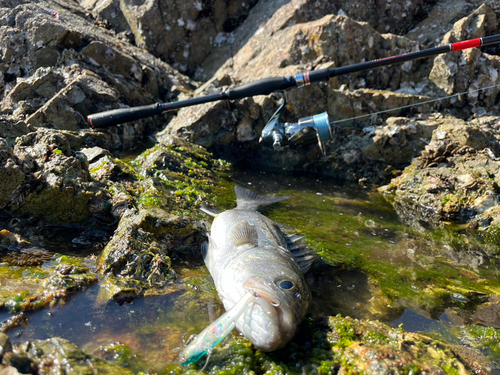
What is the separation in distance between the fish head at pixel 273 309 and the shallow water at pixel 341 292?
2.01 ft

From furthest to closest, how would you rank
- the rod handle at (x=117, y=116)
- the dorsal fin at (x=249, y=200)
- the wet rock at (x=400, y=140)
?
the wet rock at (x=400, y=140) < the rod handle at (x=117, y=116) < the dorsal fin at (x=249, y=200)

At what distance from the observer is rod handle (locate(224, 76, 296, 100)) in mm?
5559

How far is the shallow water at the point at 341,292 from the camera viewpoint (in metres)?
2.78

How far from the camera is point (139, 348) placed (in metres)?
2.68

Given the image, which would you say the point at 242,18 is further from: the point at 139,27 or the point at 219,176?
the point at 219,176

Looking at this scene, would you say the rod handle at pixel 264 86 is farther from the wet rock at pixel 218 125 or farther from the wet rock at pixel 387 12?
the wet rock at pixel 387 12

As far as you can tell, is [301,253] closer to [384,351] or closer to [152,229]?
[384,351]

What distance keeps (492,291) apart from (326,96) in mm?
5192

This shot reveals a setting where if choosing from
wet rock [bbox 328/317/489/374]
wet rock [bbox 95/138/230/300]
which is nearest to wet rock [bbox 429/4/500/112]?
wet rock [bbox 95/138/230/300]

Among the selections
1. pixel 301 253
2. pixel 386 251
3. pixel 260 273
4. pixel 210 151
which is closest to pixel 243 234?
pixel 301 253

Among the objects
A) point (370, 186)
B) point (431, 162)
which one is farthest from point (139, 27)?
point (431, 162)

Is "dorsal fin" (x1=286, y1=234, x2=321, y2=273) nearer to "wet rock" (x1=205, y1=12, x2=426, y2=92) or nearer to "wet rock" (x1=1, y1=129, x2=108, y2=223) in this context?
"wet rock" (x1=1, y1=129, x2=108, y2=223)

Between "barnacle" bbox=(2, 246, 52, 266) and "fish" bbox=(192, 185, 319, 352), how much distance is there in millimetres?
1616

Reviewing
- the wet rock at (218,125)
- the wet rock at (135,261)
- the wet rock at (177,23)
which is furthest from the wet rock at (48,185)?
the wet rock at (177,23)
